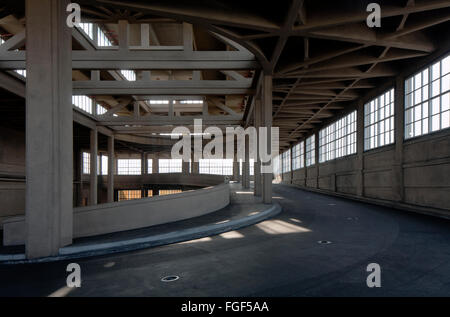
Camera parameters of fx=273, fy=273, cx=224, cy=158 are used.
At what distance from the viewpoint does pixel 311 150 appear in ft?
115

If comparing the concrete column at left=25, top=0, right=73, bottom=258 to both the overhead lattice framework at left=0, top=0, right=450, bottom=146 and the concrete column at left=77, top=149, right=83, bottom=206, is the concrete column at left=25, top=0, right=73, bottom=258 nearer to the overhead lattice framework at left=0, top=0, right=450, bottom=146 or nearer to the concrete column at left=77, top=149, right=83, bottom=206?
the overhead lattice framework at left=0, top=0, right=450, bottom=146

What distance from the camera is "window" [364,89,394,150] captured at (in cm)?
1623

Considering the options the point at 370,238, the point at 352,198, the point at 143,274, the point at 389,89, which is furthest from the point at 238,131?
the point at 143,274

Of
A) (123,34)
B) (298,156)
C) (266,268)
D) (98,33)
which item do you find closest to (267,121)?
(123,34)

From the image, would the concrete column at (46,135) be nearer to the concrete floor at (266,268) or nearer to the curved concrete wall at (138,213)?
the concrete floor at (266,268)

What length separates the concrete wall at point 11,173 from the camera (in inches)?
730

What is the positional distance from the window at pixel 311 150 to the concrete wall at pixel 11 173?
96.3ft

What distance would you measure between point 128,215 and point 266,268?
5481 mm

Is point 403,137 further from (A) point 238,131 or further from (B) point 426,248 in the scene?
(A) point 238,131

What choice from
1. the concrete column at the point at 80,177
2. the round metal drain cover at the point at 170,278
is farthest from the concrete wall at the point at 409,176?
the concrete column at the point at 80,177

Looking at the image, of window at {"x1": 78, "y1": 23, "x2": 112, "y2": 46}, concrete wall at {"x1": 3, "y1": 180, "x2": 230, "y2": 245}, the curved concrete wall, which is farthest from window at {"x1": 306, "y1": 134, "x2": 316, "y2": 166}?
window at {"x1": 78, "y1": 23, "x2": 112, "y2": 46}


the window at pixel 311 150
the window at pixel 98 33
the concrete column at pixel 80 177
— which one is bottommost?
the concrete column at pixel 80 177

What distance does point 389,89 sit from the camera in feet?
53.8

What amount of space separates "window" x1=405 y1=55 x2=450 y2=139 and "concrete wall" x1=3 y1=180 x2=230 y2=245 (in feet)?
35.6
